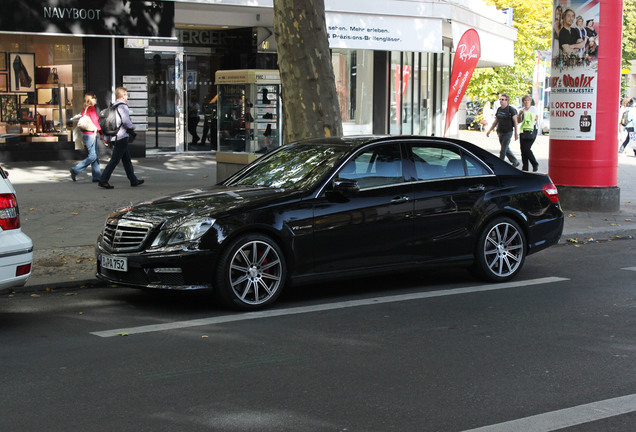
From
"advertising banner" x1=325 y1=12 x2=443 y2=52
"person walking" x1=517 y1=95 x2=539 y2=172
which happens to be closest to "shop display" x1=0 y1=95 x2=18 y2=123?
"advertising banner" x1=325 y1=12 x2=443 y2=52

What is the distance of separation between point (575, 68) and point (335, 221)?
756 centimetres

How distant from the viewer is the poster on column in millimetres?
13719

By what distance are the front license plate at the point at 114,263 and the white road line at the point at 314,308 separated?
684 millimetres

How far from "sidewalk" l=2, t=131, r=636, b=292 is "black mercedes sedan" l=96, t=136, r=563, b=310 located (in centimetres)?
168

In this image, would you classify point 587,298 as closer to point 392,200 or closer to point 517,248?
point 517,248

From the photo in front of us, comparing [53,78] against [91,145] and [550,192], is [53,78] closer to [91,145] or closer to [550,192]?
[91,145]

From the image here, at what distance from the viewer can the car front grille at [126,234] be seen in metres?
7.42

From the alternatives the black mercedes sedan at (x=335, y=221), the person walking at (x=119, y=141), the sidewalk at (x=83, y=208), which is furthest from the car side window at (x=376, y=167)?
the person walking at (x=119, y=141)

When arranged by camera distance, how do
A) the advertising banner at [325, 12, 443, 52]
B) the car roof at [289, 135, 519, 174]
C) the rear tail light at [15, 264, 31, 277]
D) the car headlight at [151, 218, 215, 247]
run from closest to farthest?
the rear tail light at [15, 264, 31, 277], the car headlight at [151, 218, 215, 247], the car roof at [289, 135, 519, 174], the advertising banner at [325, 12, 443, 52]

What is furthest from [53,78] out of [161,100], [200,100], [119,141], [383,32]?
[383,32]

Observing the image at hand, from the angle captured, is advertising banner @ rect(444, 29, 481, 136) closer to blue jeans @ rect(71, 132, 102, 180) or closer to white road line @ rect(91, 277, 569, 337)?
blue jeans @ rect(71, 132, 102, 180)

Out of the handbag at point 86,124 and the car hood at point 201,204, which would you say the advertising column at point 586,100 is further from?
the handbag at point 86,124

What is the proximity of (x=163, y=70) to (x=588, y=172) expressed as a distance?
13309 mm

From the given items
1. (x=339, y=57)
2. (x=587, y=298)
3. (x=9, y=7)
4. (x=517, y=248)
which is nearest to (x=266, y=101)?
(x=9, y=7)
